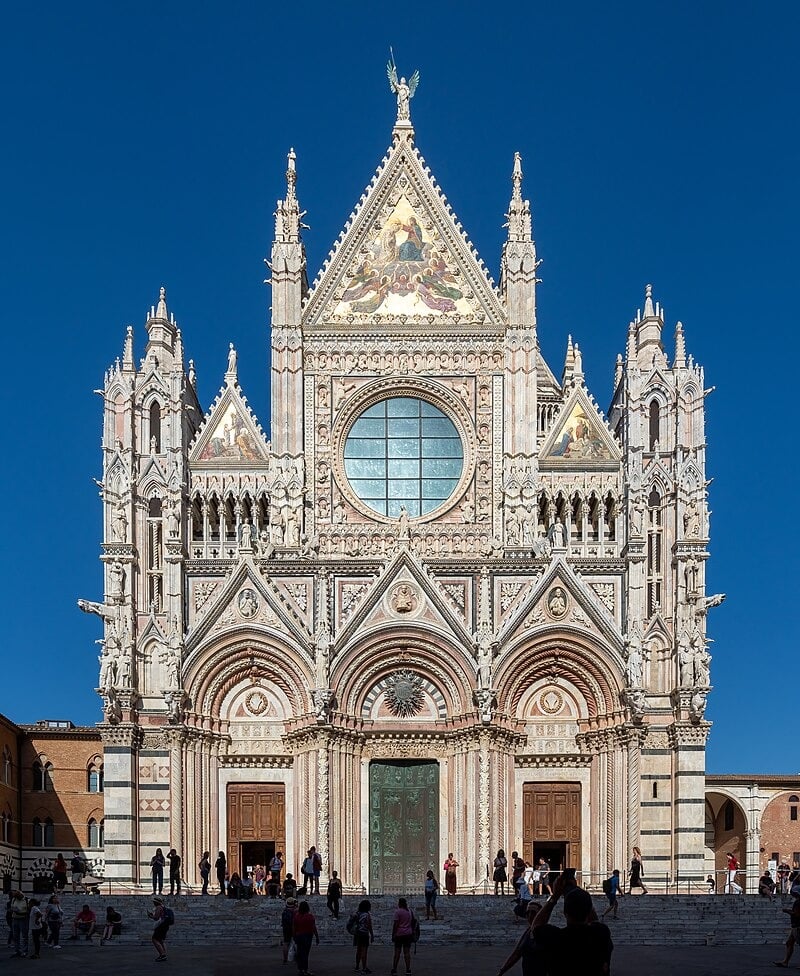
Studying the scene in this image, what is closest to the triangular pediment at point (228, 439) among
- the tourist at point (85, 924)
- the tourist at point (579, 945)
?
the tourist at point (85, 924)

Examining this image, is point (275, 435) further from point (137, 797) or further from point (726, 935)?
point (726, 935)

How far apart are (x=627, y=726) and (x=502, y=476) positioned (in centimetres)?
761

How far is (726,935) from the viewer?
28.4m

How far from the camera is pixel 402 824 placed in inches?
1510

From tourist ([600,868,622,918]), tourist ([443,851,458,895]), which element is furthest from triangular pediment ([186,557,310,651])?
tourist ([600,868,622,918])

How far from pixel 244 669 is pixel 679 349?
15108mm

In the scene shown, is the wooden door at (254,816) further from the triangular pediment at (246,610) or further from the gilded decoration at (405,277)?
the gilded decoration at (405,277)

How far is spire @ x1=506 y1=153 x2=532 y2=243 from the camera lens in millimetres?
41812

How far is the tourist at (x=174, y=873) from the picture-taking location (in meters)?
34.8

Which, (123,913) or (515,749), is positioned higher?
(515,749)

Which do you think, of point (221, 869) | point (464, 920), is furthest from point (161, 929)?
point (221, 869)

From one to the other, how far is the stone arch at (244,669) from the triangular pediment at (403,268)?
926 cm

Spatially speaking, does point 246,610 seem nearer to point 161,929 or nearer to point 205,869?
point 205,869

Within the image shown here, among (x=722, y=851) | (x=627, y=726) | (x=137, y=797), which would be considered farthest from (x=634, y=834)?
(x=722, y=851)
